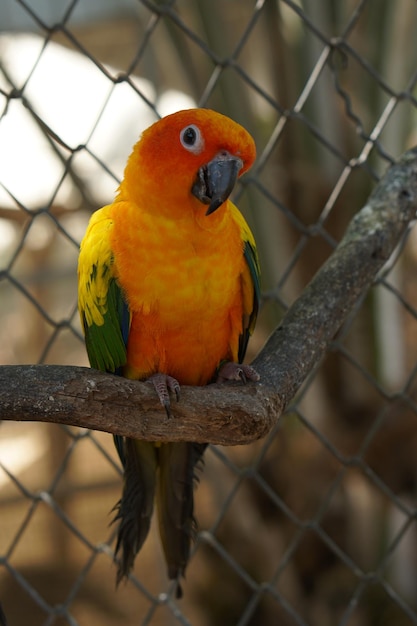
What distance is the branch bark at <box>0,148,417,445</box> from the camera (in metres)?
0.65

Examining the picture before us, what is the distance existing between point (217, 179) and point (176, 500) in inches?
18.0

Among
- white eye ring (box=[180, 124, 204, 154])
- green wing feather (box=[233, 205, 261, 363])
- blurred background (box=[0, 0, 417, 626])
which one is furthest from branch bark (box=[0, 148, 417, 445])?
blurred background (box=[0, 0, 417, 626])

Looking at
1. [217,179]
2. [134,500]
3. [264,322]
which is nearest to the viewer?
[217,179]

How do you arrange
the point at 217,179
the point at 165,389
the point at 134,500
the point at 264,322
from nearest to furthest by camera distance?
the point at 165,389 < the point at 217,179 < the point at 134,500 < the point at 264,322

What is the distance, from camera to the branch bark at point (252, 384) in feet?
2.13

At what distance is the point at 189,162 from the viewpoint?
3.04 ft

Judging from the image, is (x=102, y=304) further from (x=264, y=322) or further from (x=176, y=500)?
(x=264, y=322)

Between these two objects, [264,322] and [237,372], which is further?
[264,322]

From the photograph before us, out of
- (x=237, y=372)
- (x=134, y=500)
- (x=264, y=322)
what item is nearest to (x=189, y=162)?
(x=237, y=372)

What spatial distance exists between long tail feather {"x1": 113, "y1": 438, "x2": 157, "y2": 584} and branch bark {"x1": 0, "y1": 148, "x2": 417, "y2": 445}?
0.26 metres

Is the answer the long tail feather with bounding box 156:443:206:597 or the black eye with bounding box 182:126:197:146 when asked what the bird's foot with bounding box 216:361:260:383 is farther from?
the black eye with bounding box 182:126:197:146

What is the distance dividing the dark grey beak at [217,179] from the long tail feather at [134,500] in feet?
1.15

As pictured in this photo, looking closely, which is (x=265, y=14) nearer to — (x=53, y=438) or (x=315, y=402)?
(x=315, y=402)

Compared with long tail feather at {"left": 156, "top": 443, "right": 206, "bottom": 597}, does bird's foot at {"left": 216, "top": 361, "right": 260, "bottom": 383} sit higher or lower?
higher
